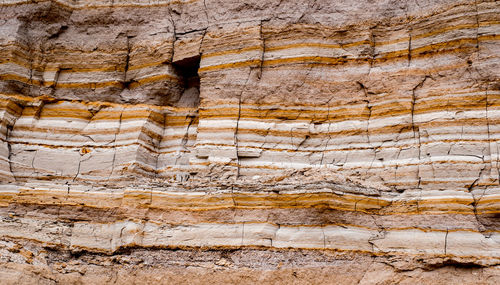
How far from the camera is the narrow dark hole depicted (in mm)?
8289

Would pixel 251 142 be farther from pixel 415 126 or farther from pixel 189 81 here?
pixel 415 126

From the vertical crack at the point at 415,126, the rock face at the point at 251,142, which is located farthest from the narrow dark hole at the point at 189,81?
the vertical crack at the point at 415,126

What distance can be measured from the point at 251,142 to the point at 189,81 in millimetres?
1936

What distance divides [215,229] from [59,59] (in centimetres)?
451

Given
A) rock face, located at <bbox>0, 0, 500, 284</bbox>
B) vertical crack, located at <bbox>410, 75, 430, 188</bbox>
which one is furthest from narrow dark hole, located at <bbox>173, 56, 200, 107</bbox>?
vertical crack, located at <bbox>410, 75, 430, 188</bbox>

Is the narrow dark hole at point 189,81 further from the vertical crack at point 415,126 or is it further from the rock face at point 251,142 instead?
the vertical crack at point 415,126

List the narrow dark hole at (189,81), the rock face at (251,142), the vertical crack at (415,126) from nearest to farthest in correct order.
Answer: the rock face at (251,142)
the vertical crack at (415,126)
the narrow dark hole at (189,81)

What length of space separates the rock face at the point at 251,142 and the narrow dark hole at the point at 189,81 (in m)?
0.02

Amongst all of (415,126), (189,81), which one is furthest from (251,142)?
→ (415,126)

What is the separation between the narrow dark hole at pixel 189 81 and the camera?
829cm

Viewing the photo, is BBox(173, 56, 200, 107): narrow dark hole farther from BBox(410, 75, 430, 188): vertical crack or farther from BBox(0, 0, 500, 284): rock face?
BBox(410, 75, 430, 188): vertical crack

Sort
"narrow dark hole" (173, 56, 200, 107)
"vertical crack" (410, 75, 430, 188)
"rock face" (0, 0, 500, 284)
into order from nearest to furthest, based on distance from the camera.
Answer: "rock face" (0, 0, 500, 284), "vertical crack" (410, 75, 430, 188), "narrow dark hole" (173, 56, 200, 107)

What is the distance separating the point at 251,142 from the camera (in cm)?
719

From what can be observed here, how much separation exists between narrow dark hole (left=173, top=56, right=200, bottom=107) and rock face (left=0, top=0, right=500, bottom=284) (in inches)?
1.0
